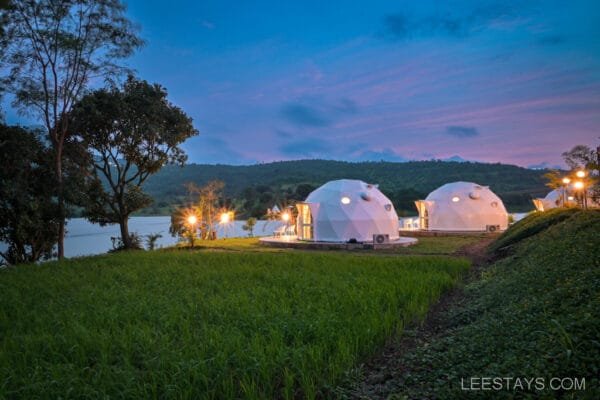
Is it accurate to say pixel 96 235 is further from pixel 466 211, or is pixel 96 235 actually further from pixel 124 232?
pixel 466 211

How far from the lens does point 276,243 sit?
20.6 m

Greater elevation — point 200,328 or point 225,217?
point 225,217

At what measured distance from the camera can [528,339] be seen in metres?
3.80

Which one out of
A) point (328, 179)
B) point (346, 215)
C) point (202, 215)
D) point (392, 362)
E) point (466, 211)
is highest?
point (328, 179)

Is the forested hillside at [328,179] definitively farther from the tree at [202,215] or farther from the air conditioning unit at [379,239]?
the air conditioning unit at [379,239]

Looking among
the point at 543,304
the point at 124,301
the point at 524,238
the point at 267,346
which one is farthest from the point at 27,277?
the point at 524,238

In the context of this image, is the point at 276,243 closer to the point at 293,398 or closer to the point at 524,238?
the point at 524,238

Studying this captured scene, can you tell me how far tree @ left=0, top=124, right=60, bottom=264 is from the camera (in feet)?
43.4

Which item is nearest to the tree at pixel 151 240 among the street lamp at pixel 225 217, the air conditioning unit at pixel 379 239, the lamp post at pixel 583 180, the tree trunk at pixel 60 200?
the tree trunk at pixel 60 200

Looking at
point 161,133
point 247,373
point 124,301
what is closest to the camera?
point 247,373

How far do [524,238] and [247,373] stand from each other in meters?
13.3

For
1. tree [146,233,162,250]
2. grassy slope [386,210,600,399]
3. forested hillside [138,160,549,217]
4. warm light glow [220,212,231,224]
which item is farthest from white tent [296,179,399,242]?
forested hillside [138,160,549,217]

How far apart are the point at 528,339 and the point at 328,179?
60.0 metres


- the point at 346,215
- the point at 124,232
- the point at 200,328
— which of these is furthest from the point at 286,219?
the point at 200,328
